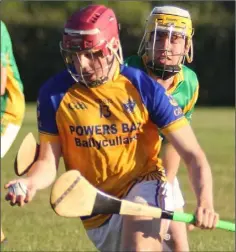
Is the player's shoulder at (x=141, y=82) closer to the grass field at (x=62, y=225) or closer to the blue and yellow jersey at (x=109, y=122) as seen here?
the blue and yellow jersey at (x=109, y=122)

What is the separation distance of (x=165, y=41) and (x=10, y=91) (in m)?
1.10

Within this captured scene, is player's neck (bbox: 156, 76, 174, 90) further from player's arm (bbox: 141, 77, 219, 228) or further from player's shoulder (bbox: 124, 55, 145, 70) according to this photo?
player's arm (bbox: 141, 77, 219, 228)

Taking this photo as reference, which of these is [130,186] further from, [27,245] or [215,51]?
[215,51]

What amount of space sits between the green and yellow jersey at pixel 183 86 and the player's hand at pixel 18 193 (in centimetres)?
148

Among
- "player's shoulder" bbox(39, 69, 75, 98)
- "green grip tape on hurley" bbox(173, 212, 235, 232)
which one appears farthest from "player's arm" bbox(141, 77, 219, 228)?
"player's shoulder" bbox(39, 69, 75, 98)

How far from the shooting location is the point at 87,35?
15.4ft

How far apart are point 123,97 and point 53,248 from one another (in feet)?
10.8

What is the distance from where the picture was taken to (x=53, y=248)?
786 centimetres

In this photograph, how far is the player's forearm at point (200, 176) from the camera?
462cm

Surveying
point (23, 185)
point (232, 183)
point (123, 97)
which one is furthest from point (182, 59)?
point (232, 183)

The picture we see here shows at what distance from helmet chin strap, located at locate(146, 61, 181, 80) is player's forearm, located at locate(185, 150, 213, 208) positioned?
103 cm

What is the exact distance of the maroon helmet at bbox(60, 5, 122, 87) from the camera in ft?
15.4

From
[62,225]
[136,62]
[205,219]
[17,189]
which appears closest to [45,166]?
[17,189]

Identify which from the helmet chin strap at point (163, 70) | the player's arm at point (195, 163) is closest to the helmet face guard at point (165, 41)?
the helmet chin strap at point (163, 70)
